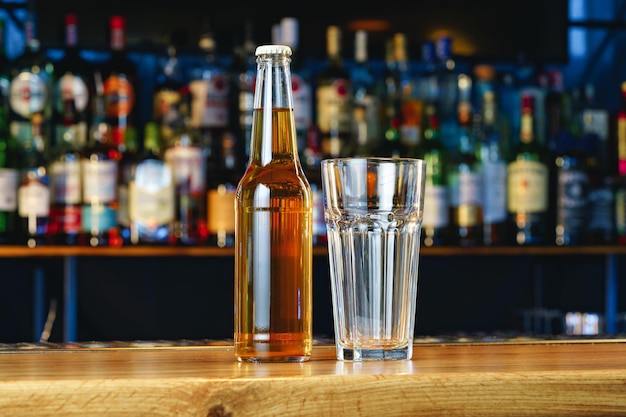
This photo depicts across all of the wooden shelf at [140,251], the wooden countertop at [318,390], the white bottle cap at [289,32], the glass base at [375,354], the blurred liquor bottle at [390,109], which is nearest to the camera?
the wooden countertop at [318,390]

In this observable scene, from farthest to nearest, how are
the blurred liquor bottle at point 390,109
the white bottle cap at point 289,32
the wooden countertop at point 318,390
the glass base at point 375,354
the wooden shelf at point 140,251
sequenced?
the blurred liquor bottle at point 390,109 → the white bottle cap at point 289,32 → the wooden shelf at point 140,251 → the glass base at point 375,354 → the wooden countertop at point 318,390

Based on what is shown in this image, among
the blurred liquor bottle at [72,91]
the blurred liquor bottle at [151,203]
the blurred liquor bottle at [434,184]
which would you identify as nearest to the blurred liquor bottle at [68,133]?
the blurred liquor bottle at [72,91]

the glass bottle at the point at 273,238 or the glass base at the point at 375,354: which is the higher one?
the glass bottle at the point at 273,238

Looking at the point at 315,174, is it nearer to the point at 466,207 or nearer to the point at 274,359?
the point at 466,207

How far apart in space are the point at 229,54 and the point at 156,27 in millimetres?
170

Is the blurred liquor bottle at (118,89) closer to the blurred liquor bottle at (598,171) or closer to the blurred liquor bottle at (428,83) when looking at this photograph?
the blurred liquor bottle at (428,83)

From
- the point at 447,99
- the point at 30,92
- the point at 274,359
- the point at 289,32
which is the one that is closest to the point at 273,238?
the point at 274,359

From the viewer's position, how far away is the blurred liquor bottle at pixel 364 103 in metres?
2.14

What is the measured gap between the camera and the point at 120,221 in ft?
6.62

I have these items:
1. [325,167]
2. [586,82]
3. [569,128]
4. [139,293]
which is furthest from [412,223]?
[586,82]

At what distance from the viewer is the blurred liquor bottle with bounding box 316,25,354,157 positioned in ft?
7.00

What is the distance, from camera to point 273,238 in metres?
0.68

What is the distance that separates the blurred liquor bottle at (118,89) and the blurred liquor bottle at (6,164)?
0.21m

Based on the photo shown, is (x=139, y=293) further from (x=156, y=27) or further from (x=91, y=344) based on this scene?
(x=91, y=344)
